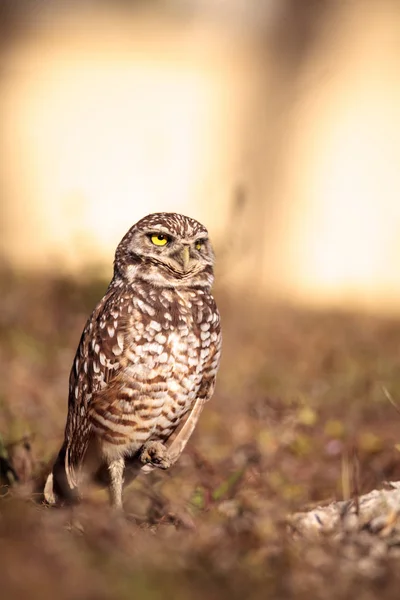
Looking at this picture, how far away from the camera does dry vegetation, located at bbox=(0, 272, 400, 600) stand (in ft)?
7.06

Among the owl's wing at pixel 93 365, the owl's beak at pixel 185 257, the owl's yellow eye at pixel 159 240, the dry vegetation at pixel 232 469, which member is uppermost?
the owl's yellow eye at pixel 159 240

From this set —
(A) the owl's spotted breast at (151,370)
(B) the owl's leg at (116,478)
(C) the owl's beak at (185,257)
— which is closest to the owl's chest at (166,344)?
(A) the owl's spotted breast at (151,370)

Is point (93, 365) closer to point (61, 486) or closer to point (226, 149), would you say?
point (61, 486)

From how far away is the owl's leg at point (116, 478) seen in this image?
3.23 metres

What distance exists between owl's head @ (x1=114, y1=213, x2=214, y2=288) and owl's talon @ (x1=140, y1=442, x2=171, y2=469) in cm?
58

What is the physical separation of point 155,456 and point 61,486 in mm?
392

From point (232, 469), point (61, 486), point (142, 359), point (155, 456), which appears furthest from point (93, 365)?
point (232, 469)

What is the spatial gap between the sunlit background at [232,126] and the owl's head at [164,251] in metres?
5.07

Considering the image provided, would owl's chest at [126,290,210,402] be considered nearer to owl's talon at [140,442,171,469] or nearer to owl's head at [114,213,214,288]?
owl's head at [114,213,214,288]

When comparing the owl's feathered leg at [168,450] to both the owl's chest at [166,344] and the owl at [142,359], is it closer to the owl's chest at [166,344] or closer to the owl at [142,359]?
the owl at [142,359]

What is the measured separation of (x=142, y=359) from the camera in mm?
3156

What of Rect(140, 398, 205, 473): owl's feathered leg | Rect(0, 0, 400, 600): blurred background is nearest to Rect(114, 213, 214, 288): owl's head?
Rect(140, 398, 205, 473): owl's feathered leg

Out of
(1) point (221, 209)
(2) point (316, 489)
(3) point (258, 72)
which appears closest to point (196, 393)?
(2) point (316, 489)

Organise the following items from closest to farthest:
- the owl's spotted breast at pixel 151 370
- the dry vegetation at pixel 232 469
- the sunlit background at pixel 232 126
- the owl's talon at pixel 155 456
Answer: the dry vegetation at pixel 232 469, the owl's spotted breast at pixel 151 370, the owl's talon at pixel 155 456, the sunlit background at pixel 232 126
